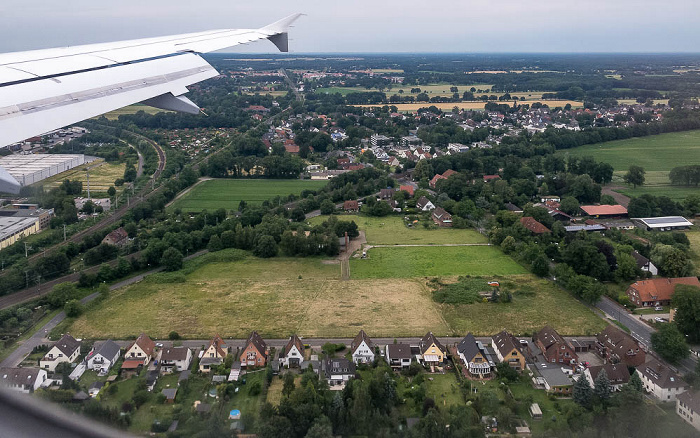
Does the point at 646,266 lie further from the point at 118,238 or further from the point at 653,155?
the point at 653,155

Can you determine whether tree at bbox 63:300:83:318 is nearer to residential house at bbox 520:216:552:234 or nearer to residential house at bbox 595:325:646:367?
residential house at bbox 595:325:646:367

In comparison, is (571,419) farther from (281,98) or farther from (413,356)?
(281,98)

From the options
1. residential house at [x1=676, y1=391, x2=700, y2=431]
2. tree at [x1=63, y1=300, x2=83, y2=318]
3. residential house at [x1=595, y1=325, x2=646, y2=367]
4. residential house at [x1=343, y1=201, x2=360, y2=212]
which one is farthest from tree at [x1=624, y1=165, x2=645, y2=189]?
tree at [x1=63, y1=300, x2=83, y2=318]

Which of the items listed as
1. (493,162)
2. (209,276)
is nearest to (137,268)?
(209,276)

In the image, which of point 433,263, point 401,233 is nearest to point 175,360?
point 433,263

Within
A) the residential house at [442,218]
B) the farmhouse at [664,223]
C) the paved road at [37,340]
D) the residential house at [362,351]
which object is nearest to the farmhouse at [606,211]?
the farmhouse at [664,223]
